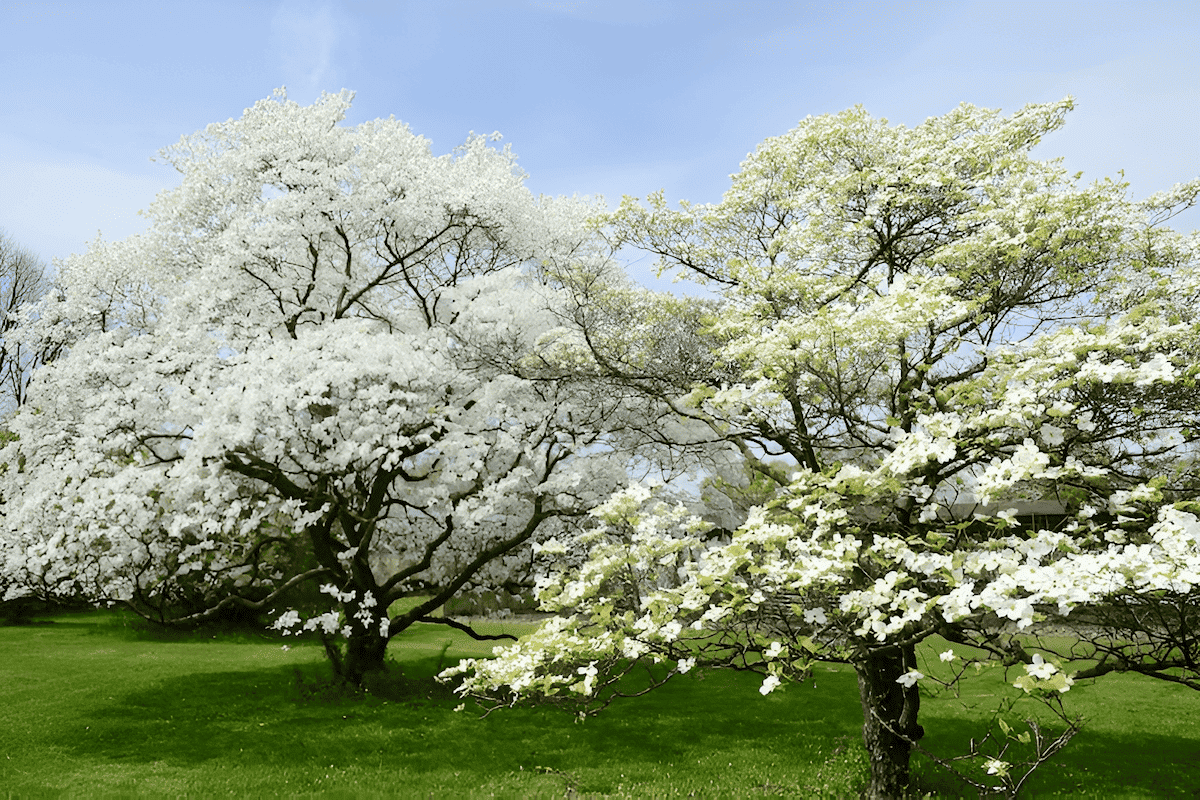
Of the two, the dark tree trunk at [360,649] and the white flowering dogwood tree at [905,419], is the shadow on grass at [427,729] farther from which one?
the white flowering dogwood tree at [905,419]

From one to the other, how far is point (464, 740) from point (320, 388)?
674 centimetres

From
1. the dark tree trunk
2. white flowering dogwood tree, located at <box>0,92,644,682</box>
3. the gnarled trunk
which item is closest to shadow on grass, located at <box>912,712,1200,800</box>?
white flowering dogwood tree, located at <box>0,92,644,682</box>

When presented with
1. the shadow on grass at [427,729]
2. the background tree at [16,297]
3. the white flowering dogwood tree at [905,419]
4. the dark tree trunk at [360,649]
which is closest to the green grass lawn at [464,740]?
the shadow on grass at [427,729]

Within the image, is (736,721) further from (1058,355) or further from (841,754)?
(1058,355)

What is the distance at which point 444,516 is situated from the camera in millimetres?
15508

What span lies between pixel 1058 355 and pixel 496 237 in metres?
12.7

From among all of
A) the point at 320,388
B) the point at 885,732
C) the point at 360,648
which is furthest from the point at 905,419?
the point at 360,648

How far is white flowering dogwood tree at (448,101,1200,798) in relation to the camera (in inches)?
243

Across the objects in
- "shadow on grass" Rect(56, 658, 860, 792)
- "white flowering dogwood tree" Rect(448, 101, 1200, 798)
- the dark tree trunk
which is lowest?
"shadow on grass" Rect(56, 658, 860, 792)

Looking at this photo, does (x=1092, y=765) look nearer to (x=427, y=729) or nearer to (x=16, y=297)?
(x=427, y=729)

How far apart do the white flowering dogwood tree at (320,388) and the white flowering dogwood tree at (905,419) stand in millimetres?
3246

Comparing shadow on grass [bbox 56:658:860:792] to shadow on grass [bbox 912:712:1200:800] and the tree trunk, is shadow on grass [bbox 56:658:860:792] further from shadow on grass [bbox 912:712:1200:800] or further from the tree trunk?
the tree trunk

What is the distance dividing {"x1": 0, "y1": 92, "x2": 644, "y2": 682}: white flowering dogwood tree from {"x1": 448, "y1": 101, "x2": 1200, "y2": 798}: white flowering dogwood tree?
3.25m

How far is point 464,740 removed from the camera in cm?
1343
